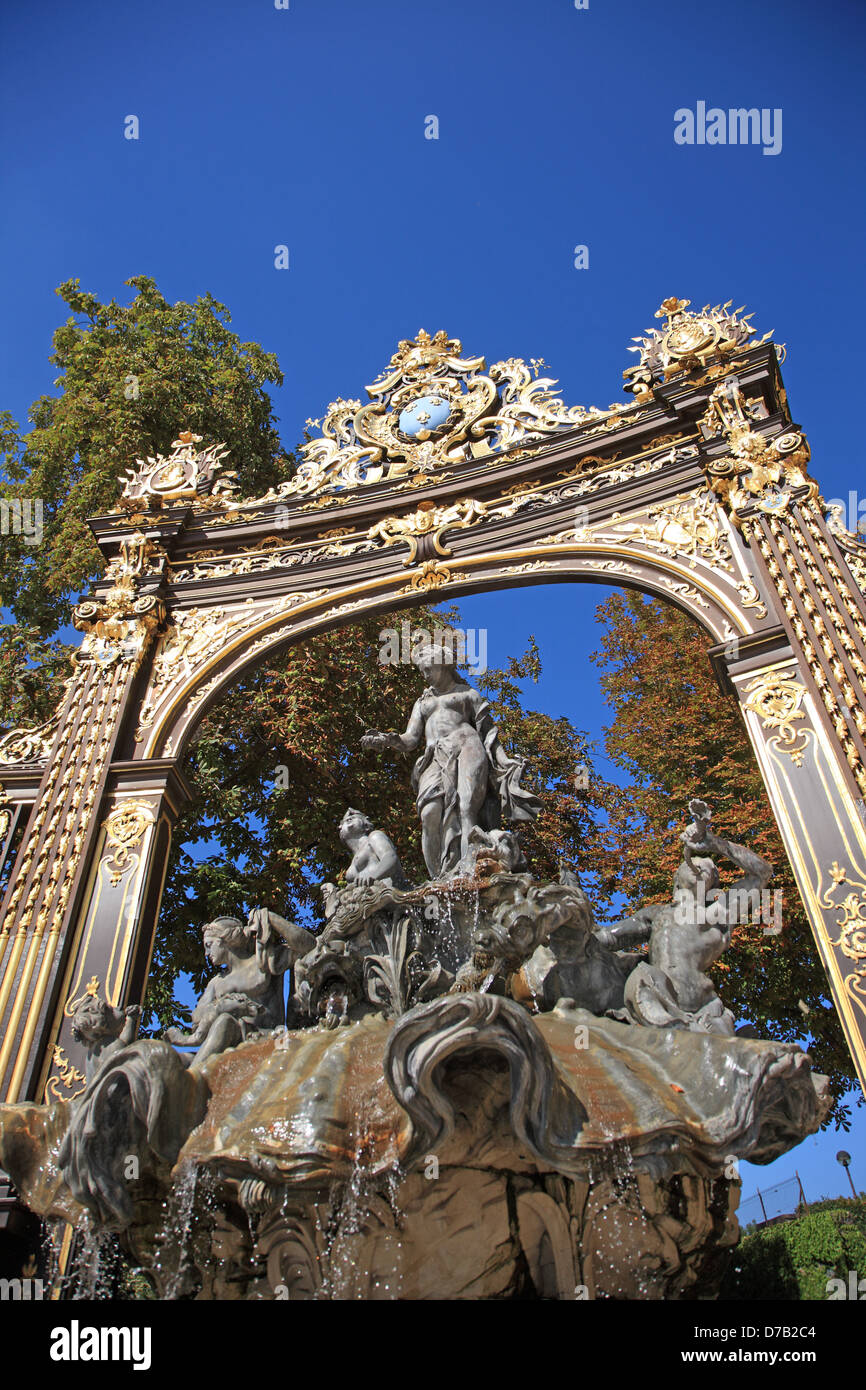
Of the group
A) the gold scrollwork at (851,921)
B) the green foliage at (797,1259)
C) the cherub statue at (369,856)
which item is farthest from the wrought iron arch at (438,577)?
the green foliage at (797,1259)

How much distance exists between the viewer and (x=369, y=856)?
576cm

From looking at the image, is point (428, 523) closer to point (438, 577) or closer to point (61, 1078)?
point (438, 577)

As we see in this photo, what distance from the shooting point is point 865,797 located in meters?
5.86

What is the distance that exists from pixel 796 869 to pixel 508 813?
1.83m

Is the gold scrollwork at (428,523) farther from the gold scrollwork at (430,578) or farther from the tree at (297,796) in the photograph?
the tree at (297,796)

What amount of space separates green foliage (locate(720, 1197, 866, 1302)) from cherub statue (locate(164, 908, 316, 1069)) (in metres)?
9.57

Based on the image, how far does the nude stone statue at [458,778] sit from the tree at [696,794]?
3.05m

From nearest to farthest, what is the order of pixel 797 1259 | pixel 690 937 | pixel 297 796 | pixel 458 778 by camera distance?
pixel 690 937 → pixel 458 778 → pixel 297 796 → pixel 797 1259

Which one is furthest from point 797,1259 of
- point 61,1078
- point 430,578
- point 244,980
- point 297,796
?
point 244,980

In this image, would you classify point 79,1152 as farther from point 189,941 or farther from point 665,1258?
point 189,941

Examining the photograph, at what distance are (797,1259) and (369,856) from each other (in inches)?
427

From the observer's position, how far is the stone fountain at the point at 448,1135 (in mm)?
3338

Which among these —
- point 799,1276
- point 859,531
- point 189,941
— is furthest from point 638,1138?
point 799,1276

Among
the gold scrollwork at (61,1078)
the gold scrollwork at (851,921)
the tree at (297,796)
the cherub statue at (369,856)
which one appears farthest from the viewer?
the tree at (297,796)
